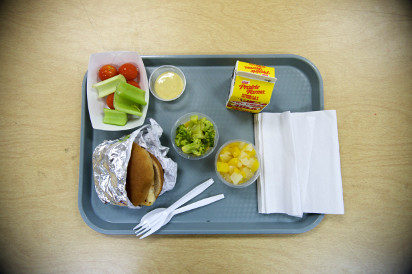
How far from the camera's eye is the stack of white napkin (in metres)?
1.17

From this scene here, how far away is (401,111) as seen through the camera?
135cm

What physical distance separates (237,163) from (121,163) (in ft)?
1.80

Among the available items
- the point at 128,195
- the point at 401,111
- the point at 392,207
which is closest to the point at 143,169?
the point at 128,195

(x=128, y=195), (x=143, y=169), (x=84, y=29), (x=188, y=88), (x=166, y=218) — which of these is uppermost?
(x=84, y=29)

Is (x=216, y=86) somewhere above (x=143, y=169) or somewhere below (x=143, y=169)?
above

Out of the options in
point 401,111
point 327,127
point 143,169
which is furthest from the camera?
point 401,111

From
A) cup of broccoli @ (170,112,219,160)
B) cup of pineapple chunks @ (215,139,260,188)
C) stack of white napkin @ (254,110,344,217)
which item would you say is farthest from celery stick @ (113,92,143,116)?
stack of white napkin @ (254,110,344,217)

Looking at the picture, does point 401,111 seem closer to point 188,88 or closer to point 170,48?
point 188,88

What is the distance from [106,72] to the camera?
123 centimetres

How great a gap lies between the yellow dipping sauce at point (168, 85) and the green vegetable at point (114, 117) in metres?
0.24

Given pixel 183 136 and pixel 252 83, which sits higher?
pixel 252 83

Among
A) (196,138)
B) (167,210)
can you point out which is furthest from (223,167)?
(167,210)

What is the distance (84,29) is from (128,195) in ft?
3.50

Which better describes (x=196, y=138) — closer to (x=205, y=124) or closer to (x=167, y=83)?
(x=205, y=124)
